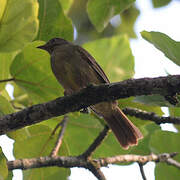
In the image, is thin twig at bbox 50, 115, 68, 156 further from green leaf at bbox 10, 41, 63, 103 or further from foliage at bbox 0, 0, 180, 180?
green leaf at bbox 10, 41, 63, 103

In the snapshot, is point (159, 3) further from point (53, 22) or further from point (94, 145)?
point (94, 145)

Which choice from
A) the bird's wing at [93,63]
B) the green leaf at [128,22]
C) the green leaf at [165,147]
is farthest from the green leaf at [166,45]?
the green leaf at [128,22]

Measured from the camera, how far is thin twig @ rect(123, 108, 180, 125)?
2.70 m

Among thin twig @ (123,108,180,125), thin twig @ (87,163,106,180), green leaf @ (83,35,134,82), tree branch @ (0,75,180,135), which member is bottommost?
thin twig @ (87,163,106,180)

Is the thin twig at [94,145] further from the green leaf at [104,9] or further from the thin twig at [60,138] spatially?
the green leaf at [104,9]

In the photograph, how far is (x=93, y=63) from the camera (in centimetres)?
376

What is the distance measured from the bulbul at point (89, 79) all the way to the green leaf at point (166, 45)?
51.7 inches

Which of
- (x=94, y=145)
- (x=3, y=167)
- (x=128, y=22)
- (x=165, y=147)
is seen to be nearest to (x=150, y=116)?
(x=165, y=147)

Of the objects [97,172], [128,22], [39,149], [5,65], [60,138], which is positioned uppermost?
[5,65]

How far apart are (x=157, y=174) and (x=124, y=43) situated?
1.74 metres

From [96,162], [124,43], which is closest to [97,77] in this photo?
[124,43]

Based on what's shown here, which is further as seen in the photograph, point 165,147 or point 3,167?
point 165,147

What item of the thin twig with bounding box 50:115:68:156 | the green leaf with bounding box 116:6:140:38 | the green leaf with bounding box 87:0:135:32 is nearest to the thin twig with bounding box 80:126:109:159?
the thin twig with bounding box 50:115:68:156

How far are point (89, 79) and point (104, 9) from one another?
1.41 meters
